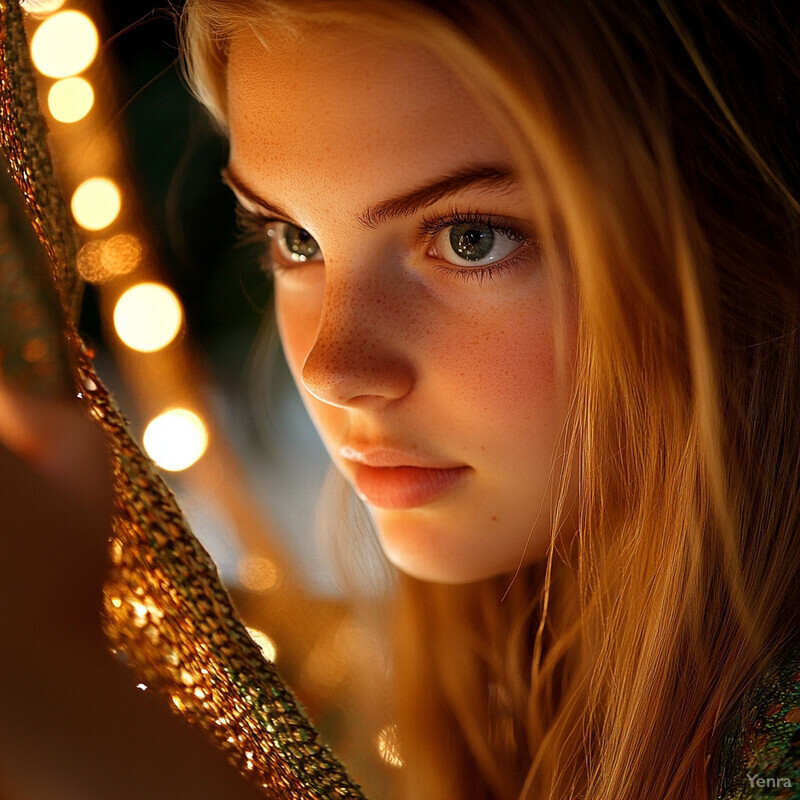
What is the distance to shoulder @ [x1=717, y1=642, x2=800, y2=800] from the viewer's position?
452 mm

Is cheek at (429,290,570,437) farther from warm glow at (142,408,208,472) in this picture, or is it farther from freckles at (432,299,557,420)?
warm glow at (142,408,208,472)

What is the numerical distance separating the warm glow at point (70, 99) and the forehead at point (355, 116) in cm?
15

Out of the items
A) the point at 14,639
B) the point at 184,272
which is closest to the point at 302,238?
the point at 184,272

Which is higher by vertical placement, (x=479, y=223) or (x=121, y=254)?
(x=121, y=254)

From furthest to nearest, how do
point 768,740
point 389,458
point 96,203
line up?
1. point 96,203
2. point 389,458
3. point 768,740

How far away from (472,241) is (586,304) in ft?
0.24

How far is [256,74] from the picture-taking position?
1.78 feet

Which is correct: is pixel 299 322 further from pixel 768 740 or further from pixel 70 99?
pixel 768 740

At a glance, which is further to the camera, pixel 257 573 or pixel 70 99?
pixel 257 573

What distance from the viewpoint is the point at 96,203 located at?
2.25ft

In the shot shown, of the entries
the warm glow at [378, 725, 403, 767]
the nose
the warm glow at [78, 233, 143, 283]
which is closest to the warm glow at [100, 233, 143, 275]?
the warm glow at [78, 233, 143, 283]

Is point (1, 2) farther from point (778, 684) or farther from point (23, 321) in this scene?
point (778, 684)

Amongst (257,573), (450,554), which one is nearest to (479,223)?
(450,554)

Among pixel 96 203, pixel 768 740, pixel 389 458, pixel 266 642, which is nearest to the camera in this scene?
pixel 768 740
